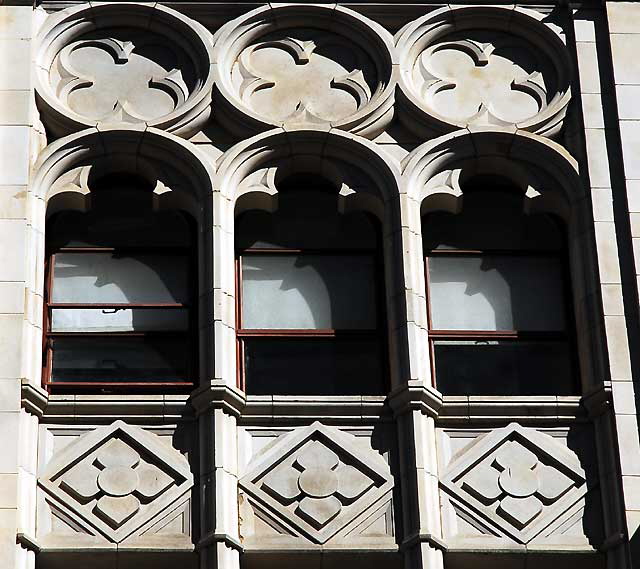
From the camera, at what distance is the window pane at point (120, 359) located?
21766mm

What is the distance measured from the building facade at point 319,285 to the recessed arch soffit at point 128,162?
3 centimetres

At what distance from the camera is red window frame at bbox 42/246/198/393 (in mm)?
21641

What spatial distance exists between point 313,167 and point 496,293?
2311mm

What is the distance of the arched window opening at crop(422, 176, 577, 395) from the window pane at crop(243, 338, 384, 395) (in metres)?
0.69

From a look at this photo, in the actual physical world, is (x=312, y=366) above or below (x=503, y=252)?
below

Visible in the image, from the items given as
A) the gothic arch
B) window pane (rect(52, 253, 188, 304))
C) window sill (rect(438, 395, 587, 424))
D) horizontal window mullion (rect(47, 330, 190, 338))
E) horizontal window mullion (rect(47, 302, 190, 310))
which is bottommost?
window sill (rect(438, 395, 587, 424))

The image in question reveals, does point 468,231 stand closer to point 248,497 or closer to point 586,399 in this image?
point 586,399

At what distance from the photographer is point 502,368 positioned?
22047mm

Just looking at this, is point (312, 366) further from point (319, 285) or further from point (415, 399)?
point (415, 399)

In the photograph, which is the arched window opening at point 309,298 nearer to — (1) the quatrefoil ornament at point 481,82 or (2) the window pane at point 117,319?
(2) the window pane at point 117,319

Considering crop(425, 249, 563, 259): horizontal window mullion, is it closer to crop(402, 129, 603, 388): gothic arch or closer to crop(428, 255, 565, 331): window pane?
crop(428, 255, 565, 331): window pane

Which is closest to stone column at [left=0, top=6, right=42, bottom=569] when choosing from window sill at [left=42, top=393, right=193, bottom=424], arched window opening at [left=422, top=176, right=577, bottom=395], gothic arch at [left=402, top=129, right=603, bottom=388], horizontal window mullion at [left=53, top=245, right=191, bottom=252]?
window sill at [left=42, top=393, right=193, bottom=424]

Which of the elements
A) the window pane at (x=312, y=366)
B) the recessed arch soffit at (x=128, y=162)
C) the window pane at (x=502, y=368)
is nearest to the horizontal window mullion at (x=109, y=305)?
the window pane at (x=312, y=366)

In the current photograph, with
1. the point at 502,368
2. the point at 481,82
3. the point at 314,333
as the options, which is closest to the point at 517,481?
the point at 502,368
